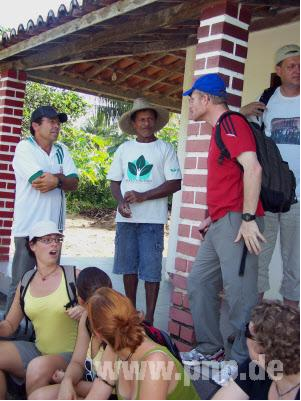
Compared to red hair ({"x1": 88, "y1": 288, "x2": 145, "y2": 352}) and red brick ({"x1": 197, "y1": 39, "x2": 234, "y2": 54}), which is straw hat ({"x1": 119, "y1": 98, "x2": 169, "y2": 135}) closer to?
red brick ({"x1": 197, "y1": 39, "x2": 234, "y2": 54})

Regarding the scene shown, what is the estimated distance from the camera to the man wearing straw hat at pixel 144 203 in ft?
13.2

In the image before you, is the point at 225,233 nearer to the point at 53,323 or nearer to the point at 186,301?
the point at 186,301

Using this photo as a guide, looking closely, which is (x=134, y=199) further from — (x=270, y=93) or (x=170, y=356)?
(x=170, y=356)

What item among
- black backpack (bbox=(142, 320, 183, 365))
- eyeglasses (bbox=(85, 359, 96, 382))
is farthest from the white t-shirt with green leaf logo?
black backpack (bbox=(142, 320, 183, 365))

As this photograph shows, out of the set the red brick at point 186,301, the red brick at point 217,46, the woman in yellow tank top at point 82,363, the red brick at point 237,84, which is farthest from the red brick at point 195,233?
the red brick at point 217,46

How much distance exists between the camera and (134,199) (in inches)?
157

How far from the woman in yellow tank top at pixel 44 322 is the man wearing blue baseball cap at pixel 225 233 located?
75 centimetres

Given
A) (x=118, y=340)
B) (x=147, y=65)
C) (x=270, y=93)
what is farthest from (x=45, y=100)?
(x=118, y=340)

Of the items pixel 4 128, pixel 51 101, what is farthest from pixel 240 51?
pixel 51 101

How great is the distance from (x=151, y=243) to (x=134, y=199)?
1.17 ft

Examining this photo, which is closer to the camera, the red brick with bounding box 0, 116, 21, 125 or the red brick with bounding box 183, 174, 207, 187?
the red brick with bounding box 183, 174, 207, 187

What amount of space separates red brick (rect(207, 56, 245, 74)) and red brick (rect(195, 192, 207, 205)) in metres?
0.86

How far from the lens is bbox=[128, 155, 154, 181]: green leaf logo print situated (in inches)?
162

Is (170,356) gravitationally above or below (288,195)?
below
